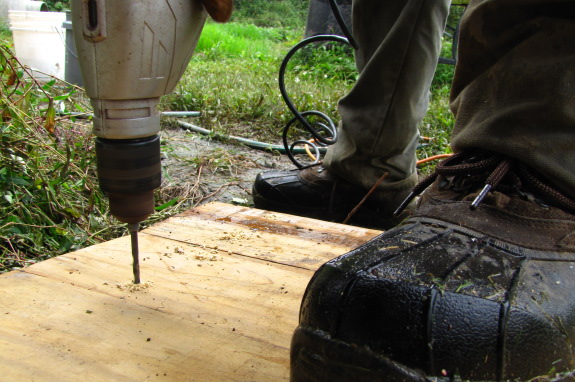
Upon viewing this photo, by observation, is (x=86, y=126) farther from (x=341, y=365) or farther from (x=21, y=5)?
(x=21, y=5)

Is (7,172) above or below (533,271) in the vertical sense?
below

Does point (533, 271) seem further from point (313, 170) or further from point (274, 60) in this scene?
point (274, 60)

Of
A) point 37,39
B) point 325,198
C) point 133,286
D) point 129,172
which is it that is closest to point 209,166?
point 325,198

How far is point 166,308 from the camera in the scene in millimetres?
978

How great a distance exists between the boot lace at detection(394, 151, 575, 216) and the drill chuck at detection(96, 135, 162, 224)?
0.46 meters

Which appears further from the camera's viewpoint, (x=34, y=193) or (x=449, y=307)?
(x=34, y=193)

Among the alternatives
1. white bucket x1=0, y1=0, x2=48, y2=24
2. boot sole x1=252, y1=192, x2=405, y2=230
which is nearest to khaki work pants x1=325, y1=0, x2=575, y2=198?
boot sole x1=252, y1=192, x2=405, y2=230

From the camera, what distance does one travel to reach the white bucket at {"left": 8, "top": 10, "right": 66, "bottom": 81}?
393 centimetres

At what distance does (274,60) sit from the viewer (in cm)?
625

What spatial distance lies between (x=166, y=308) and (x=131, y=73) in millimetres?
433

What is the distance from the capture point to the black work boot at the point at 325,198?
5.47ft

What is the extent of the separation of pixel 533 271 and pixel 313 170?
44.5 inches

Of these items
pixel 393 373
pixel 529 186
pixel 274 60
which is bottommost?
pixel 274 60

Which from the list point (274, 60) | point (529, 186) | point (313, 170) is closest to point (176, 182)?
point (313, 170)
